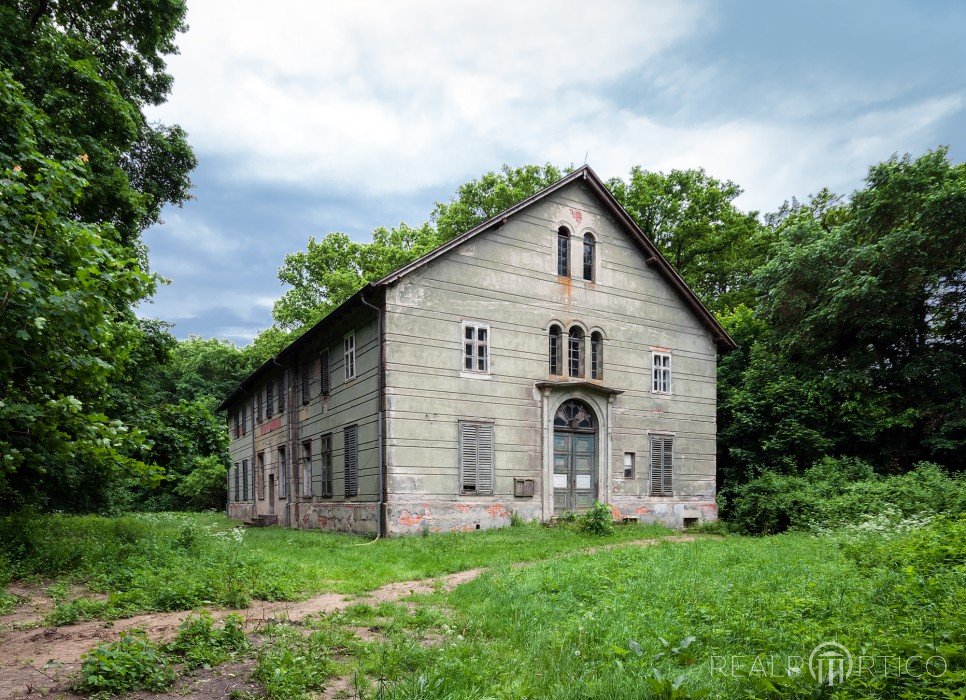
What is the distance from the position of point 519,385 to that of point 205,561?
36.9 feet

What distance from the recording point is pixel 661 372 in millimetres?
23422

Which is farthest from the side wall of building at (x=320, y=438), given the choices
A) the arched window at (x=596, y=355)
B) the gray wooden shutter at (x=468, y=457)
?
the arched window at (x=596, y=355)

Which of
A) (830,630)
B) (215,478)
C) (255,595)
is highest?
(830,630)

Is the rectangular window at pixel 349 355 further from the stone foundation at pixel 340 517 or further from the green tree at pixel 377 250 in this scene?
the green tree at pixel 377 250

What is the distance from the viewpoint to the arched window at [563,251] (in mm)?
21922

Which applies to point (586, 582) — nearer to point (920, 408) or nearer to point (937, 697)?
point (937, 697)

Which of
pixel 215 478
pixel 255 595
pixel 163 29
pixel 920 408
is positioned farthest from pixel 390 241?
pixel 255 595

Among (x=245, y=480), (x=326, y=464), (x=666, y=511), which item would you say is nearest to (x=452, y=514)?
(x=326, y=464)

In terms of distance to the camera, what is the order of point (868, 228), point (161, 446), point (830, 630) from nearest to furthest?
point (830, 630)
point (161, 446)
point (868, 228)

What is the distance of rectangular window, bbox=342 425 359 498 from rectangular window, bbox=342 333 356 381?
5.40 feet

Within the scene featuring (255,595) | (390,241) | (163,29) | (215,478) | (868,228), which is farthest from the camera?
(215,478)

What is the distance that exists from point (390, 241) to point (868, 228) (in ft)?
87.4

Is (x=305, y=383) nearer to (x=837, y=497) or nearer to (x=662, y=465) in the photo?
(x=662, y=465)

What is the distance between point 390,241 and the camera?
138ft
